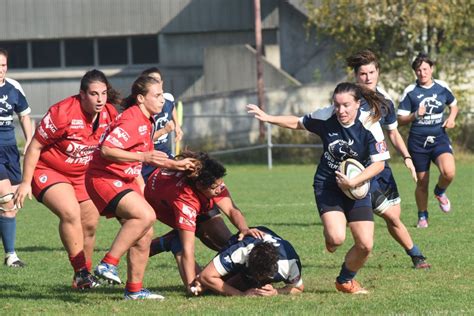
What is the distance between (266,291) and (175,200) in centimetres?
97

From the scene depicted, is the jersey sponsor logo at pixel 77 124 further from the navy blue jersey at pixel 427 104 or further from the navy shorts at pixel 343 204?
the navy blue jersey at pixel 427 104

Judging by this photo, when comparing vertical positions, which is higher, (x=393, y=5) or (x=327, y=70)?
(x=393, y=5)

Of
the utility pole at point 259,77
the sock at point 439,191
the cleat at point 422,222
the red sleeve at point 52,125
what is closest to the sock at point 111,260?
the red sleeve at point 52,125

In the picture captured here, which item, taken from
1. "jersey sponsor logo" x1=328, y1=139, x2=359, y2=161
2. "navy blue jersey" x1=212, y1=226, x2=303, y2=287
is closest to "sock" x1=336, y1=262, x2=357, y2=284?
"navy blue jersey" x1=212, y1=226, x2=303, y2=287

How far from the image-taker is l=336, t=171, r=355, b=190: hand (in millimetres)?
7504

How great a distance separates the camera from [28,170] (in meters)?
7.97

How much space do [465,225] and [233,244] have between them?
198 inches

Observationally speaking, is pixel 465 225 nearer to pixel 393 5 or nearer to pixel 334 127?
pixel 334 127

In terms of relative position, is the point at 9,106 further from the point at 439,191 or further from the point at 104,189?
the point at 439,191

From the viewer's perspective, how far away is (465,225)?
1217cm

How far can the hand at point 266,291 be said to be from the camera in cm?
779

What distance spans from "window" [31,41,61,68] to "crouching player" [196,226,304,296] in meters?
25.5

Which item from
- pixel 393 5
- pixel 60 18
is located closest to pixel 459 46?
pixel 393 5

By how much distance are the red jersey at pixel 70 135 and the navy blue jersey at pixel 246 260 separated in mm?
1325
